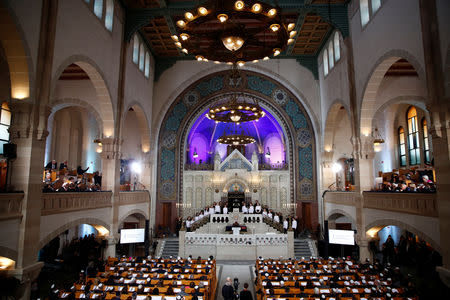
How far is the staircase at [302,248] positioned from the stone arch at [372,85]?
347 inches

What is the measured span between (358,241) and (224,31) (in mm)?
11775

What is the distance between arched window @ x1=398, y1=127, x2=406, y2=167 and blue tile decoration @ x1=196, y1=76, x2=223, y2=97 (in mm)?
13407

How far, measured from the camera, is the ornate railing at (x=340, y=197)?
16259 mm

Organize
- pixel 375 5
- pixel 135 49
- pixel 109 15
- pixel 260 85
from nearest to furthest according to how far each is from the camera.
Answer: pixel 375 5 < pixel 109 15 < pixel 135 49 < pixel 260 85

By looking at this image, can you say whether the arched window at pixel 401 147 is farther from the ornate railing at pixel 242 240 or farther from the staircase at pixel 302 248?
the ornate railing at pixel 242 240

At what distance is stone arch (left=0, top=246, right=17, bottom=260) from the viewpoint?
331 inches

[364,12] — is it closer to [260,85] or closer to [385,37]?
[385,37]

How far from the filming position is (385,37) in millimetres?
12398

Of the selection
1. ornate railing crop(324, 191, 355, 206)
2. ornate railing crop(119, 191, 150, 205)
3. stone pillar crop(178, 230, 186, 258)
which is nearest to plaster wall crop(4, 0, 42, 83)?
ornate railing crop(119, 191, 150, 205)

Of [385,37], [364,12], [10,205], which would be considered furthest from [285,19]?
[10,205]

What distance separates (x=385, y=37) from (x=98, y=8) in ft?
42.7

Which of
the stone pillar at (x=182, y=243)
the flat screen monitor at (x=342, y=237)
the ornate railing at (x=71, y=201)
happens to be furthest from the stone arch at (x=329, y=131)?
the ornate railing at (x=71, y=201)

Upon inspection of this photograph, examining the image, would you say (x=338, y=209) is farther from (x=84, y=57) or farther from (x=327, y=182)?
(x=84, y=57)

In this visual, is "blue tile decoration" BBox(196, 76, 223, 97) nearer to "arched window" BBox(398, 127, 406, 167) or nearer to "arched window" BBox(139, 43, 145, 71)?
"arched window" BBox(139, 43, 145, 71)
